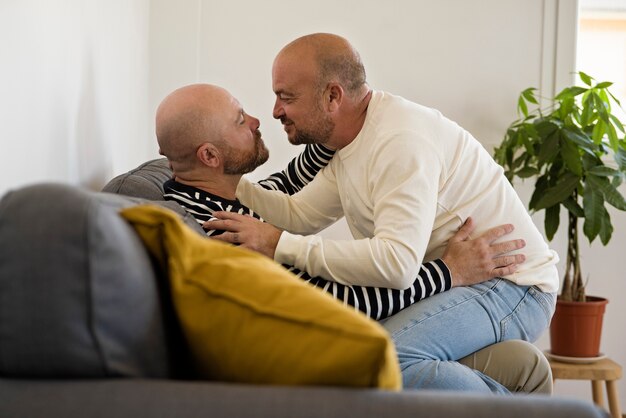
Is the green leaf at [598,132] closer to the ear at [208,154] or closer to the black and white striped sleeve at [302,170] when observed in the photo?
the black and white striped sleeve at [302,170]

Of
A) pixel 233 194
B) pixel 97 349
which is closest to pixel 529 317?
pixel 233 194

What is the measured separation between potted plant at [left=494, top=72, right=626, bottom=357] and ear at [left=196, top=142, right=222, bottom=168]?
1.75 meters

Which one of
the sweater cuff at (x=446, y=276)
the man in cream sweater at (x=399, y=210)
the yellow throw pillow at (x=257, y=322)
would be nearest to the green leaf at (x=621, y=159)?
the man in cream sweater at (x=399, y=210)

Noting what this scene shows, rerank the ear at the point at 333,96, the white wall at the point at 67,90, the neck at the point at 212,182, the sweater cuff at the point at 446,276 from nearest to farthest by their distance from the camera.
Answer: the white wall at the point at 67,90, the sweater cuff at the point at 446,276, the neck at the point at 212,182, the ear at the point at 333,96

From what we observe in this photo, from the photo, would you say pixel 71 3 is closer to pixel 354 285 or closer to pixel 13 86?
pixel 13 86

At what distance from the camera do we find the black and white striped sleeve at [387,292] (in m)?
2.06

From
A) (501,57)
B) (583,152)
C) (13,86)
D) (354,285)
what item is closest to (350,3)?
(501,57)

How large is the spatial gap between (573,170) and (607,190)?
16 centimetres

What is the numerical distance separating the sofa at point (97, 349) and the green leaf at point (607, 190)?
8.91ft

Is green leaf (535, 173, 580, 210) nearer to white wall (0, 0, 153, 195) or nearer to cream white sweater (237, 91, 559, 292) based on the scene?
cream white sweater (237, 91, 559, 292)

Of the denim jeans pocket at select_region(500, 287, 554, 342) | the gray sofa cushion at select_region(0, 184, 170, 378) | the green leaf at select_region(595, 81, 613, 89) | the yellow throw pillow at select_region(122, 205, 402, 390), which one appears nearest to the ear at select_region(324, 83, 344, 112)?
the denim jeans pocket at select_region(500, 287, 554, 342)

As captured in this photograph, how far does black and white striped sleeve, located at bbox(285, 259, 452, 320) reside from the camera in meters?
2.06

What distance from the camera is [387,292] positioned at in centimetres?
211

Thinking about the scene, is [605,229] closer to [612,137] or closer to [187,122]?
[612,137]
